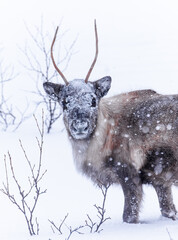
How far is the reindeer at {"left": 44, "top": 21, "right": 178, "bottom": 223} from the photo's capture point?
17.6ft

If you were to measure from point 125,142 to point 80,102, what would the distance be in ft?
2.06

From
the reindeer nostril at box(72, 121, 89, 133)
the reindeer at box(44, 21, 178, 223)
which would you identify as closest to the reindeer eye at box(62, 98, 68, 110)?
the reindeer at box(44, 21, 178, 223)

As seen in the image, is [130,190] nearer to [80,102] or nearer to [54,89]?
[80,102]

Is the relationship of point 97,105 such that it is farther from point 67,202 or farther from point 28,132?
point 28,132

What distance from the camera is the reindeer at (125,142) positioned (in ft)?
17.6

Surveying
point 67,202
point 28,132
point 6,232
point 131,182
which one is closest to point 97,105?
point 131,182

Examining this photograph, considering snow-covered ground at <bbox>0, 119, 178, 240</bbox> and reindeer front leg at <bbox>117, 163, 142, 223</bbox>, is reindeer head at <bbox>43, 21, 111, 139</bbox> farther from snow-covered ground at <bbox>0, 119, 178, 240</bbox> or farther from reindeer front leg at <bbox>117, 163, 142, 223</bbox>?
snow-covered ground at <bbox>0, 119, 178, 240</bbox>

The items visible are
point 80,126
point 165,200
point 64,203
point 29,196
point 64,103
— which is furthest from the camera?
point 29,196

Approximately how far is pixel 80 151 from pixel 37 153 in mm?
4179

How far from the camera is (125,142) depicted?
17.7ft

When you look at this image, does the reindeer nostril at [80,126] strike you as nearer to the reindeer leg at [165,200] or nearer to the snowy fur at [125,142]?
the snowy fur at [125,142]

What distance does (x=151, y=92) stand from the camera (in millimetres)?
6039

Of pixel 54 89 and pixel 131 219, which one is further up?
pixel 54 89

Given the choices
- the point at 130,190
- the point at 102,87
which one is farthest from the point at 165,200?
the point at 102,87
